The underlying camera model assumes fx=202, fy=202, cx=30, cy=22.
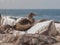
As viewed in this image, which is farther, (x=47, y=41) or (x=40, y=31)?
(x=40, y=31)

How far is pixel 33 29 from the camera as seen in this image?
14.9ft

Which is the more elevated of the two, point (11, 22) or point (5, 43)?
point (11, 22)

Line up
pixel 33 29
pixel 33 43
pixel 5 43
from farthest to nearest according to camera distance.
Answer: pixel 33 29
pixel 5 43
pixel 33 43

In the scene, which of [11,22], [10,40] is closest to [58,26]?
[11,22]

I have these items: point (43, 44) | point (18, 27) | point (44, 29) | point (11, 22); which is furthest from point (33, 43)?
point (11, 22)

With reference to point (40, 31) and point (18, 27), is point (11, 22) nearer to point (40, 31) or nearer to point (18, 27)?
point (18, 27)

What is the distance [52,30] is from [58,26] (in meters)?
0.81

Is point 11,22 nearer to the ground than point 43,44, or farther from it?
farther from it

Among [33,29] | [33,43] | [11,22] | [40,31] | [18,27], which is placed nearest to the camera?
[33,43]

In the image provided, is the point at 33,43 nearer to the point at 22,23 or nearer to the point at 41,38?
the point at 41,38

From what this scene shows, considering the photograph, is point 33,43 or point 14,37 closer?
point 33,43

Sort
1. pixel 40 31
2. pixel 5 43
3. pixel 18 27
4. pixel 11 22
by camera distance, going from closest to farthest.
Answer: pixel 5 43 → pixel 40 31 → pixel 18 27 → pixel 11 22

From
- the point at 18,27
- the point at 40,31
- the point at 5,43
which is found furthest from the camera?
the point at 18,27

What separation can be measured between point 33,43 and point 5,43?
61 cm
